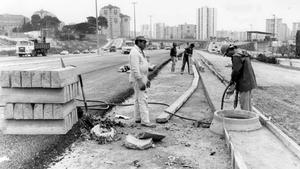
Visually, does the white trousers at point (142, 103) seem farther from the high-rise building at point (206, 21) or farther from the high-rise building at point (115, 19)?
the high-rise building at point (206, 21)

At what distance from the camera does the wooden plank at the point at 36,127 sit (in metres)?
6.21

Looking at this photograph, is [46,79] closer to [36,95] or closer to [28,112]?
[36,95]

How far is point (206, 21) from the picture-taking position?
6796 inches

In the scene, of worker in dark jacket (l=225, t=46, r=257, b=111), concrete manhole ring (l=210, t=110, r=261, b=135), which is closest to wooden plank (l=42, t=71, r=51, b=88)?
concrete manhole ring (l=210, t=110, r=261, b=135)

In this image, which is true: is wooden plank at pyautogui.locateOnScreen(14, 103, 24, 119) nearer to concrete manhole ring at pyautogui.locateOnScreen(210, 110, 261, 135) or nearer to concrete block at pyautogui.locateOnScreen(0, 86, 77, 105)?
concrete block at pyautogui.locateOnScreen(0, 86, 77, 105)

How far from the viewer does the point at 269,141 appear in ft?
19.5

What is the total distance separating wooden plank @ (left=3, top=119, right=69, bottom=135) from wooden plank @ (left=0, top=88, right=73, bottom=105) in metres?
0.41

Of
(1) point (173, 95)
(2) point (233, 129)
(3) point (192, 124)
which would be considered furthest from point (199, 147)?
(1) point (173, 95)

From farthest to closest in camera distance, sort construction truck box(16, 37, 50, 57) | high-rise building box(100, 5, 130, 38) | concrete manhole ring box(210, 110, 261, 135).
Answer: high-rise building box(100, 5, 130, 38) → construction truck box(16, 37, 50, 57) → concrete manhole ring box(210, 110, 261, 135)

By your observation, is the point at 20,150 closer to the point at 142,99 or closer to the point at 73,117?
the point at 73,117

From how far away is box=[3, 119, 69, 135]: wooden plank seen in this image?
6215mm

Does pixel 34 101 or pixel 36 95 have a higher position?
pixel 36 95

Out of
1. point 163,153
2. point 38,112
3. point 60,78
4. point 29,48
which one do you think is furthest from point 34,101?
point 29,48

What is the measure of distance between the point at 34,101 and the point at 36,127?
50 cm
